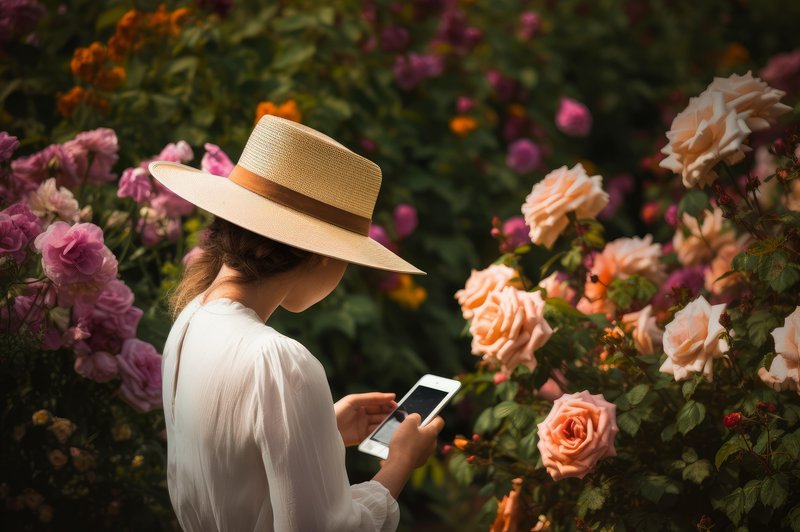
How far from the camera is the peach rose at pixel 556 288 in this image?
7.60 ft

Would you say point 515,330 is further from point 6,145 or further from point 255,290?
point 6,145

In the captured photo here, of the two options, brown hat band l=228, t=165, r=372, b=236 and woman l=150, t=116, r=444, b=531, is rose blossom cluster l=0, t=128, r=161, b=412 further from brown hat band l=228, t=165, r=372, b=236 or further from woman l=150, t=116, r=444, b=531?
brown hat band l=228, t=165, r=372, b=236

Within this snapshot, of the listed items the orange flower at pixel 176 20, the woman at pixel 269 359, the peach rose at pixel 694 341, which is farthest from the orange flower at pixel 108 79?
the peach rose at pixel 694 341

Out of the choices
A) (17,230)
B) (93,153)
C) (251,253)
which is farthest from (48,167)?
(251,253)

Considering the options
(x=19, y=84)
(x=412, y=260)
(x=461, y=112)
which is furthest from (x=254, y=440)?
(x=461, y=112)

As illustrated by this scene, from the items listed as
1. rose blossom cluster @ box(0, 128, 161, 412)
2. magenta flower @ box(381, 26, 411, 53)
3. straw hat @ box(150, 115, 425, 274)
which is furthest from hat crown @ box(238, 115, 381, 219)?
magenta flower @ box(381, 26, 411, 53)

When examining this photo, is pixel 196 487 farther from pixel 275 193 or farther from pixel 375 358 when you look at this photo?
pixel 375 358

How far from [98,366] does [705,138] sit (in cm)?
147

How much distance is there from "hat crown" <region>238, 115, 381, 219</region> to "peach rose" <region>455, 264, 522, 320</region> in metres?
0.51

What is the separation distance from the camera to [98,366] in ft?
6.97

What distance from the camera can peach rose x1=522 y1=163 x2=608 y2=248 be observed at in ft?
7.02

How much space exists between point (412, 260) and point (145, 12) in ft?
5.37

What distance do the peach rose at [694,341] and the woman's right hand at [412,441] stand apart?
0.50 m

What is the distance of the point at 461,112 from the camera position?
452 centimetres
